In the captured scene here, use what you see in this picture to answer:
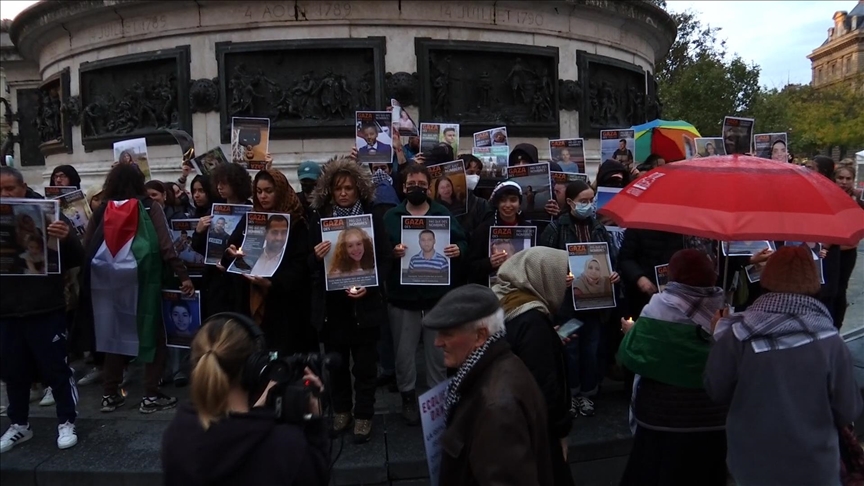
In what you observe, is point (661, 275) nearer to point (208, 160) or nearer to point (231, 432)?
point (231, 432)

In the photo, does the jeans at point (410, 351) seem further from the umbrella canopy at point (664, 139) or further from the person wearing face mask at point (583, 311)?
the umbrella canopy at point (664, 139)

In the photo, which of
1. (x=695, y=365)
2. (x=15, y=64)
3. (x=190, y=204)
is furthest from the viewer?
(x=15, y=64)

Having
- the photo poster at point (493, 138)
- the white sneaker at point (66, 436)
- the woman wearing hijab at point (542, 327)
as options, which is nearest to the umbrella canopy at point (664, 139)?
the photo poster at point (493, 138)

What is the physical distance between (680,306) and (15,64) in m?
18.5

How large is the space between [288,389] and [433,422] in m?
0.89

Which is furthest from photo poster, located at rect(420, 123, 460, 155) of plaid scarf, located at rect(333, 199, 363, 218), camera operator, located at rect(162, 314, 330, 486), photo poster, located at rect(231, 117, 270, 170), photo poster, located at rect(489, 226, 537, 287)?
camera operator, located at rect(162, 314, 330, 486)

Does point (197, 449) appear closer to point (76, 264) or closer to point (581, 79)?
point (76, 264)

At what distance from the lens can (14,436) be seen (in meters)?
4.99

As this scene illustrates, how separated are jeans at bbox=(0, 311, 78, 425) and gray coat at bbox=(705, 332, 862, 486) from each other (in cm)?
442

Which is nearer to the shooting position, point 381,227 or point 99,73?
point 381,227

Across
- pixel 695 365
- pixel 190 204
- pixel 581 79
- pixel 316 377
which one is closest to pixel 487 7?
pixel 581 79

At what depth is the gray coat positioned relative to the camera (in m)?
2.92

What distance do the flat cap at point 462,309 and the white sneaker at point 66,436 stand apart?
12.0 ft

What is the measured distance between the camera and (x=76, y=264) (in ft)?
16.5
